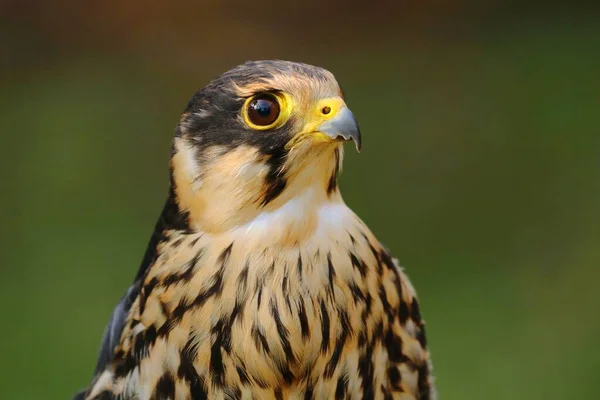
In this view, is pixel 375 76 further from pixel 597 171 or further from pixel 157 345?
pixel 157 345

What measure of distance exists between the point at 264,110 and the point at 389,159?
4462 millimetres

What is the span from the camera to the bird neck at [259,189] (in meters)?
2.13

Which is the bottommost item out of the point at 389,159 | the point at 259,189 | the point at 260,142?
the point at 389,159

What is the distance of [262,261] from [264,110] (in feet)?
1.08

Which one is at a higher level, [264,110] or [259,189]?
[264,110]

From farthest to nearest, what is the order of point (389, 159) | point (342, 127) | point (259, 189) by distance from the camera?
point (389, 159) → point (259, 189) → point (342, 127)

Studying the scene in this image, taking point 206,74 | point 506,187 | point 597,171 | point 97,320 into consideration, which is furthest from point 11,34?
point 597,171

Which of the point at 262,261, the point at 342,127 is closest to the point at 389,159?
the point at 262,261

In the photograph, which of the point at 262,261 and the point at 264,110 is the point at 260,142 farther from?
the point at 262,261

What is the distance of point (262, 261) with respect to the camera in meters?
2.18

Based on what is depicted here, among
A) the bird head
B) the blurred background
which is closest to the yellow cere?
the bird head

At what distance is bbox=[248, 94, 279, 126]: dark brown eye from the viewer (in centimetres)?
210

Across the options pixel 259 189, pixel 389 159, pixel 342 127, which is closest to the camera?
pixel 342 127

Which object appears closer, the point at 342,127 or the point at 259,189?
the point at 342,127
